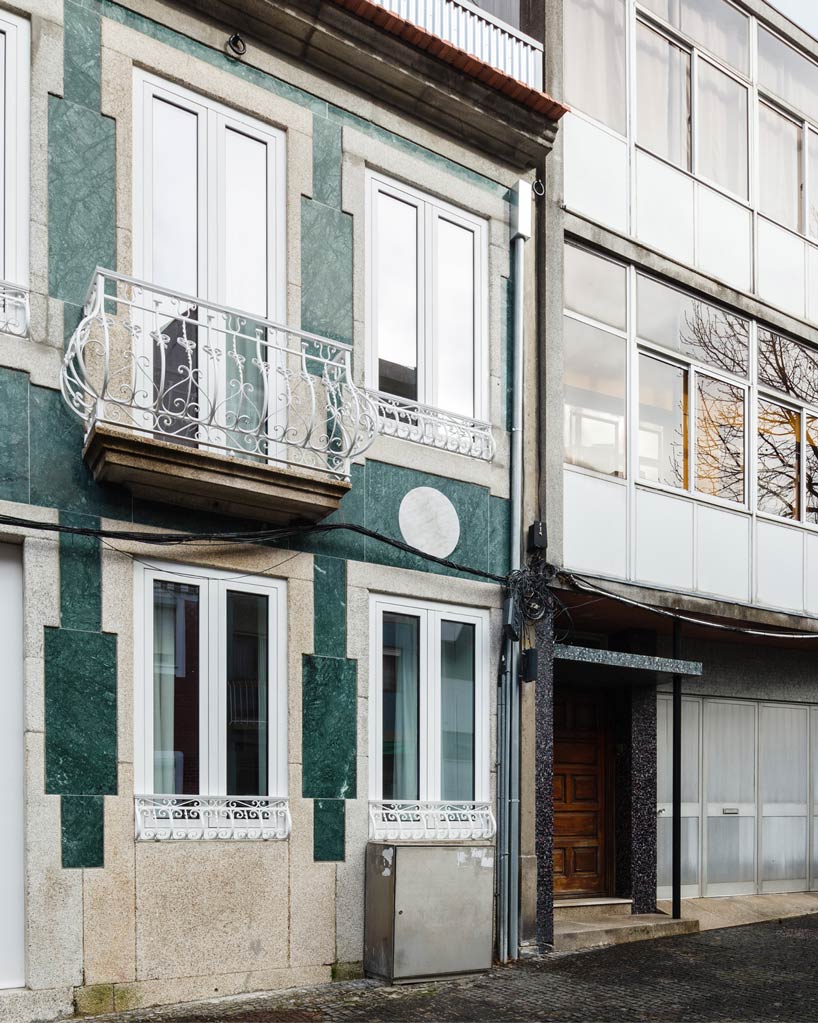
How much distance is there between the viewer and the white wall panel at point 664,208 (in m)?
12.7

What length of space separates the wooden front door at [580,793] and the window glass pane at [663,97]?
19.4 feet

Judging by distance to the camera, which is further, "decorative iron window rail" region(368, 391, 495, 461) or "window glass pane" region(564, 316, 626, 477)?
"window glass pane" region(564, 316, 626, 477)

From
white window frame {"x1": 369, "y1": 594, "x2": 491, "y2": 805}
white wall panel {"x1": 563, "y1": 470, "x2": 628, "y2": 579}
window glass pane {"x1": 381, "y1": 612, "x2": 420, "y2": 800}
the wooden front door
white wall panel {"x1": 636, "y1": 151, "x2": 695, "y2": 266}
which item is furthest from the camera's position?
the wooden front door

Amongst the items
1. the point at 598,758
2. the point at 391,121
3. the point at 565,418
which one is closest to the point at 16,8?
the point at 391,121

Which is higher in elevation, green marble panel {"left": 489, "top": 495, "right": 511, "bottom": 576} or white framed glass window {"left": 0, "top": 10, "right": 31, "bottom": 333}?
white framed glass window {"left": 0, "top": 10, "right": 31, "bottom": 333}

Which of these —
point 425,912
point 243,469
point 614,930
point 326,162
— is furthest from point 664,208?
point 425,912

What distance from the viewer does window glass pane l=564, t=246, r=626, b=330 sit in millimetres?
11977

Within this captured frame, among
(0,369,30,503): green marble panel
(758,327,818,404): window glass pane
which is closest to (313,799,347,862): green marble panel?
(0,369,30,503): green marble panel

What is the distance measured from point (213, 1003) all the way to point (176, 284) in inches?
198

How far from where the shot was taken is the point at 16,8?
826cm

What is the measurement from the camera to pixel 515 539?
1098cm

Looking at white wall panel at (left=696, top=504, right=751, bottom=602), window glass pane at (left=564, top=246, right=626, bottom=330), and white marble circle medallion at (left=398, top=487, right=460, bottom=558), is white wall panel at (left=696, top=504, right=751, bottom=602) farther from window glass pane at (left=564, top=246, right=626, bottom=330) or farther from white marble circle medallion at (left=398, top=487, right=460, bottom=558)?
white marble circle medallion at (left=398, top=487, right=460, bottom=558)

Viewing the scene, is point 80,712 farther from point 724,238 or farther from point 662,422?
point 724,238

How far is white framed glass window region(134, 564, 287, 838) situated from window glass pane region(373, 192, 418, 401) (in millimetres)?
2204
